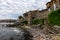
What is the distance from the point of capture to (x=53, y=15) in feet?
90.4

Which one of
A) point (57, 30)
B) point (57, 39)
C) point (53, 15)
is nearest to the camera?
point (57, 39)

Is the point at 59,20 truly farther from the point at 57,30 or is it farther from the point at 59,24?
the point at 57,30

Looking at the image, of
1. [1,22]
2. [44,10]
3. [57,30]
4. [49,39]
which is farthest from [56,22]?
[1,22]

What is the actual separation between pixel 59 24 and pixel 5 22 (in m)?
65.8

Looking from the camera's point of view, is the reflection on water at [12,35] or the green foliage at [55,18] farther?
Result: the green foliage at [55,18]

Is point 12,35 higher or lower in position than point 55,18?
lower

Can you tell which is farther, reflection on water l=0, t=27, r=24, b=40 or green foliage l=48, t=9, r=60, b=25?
green foliage l=48, t=9, r=60, b=25

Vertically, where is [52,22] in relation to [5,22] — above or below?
above

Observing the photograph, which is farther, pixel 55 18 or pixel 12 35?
pixel 12 35

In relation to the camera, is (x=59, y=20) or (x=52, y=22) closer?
(x=59, y=20)

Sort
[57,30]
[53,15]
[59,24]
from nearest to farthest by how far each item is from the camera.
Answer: [57,30] → [59,24] → [53,15]

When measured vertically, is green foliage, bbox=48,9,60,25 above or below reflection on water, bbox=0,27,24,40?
above

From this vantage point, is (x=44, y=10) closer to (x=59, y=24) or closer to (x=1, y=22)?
(x=1, y=22)

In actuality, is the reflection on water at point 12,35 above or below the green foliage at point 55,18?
below
